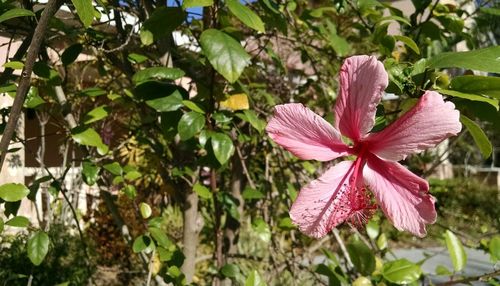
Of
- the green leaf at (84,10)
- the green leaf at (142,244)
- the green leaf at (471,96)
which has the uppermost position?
the green leaf at (84,10)

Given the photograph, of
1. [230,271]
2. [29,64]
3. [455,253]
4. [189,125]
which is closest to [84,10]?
[29,64]

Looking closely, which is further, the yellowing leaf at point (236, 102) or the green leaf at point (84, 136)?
the yellowing leaf at point (236, 102)

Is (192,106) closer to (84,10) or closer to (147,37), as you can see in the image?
(147,37)

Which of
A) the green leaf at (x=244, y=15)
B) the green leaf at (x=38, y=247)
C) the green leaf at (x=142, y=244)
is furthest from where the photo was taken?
the green leaf at (x=142, y=244)

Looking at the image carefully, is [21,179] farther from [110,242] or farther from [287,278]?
[287,278]

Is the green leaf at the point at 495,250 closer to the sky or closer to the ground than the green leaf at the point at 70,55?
closer to the ground

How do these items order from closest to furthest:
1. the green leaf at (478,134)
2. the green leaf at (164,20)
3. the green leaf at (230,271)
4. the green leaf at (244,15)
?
the green leaf at (478,134)
the green leaf at (244,15)
the green leaf at (164,20)
the green leaf at (230,271)

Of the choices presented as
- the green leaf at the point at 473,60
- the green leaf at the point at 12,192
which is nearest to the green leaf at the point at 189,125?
the green leaf at the point at 12,192

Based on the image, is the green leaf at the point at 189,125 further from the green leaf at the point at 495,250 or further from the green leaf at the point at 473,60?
the green leaf at the point at 495,250
